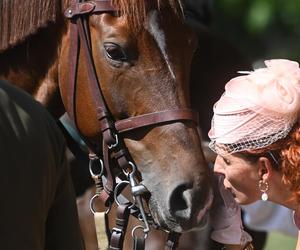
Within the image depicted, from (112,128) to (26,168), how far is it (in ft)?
3.85

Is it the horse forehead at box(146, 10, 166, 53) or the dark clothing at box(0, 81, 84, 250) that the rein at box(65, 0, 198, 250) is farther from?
the dark clothing at box(0, 81, 84, 250)

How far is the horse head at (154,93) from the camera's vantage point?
3.40 metres

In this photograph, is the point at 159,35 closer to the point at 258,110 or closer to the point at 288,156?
the point at 258,110

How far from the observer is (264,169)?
290 cm

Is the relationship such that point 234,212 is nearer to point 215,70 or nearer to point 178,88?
point 178,88

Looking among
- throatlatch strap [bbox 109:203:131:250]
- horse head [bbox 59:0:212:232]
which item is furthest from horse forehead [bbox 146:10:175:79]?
throatlatch strap [bbox 109:203:131:250]

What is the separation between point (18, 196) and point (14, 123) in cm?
18

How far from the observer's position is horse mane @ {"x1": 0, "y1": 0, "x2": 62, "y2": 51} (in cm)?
358

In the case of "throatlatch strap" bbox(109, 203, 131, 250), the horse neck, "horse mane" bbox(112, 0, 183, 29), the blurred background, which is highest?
"horse mane" bbox(112, 0, 183, 29)

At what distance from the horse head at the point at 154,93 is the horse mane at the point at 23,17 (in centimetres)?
13

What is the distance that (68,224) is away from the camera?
2611mm

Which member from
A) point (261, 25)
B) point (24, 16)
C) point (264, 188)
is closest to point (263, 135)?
point (264, 188)

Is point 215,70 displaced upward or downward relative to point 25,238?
downward

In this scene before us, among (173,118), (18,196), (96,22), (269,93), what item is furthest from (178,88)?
(18,196)
